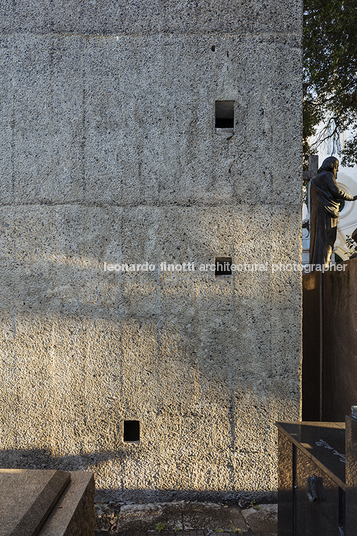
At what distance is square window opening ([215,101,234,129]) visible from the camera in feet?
10.4

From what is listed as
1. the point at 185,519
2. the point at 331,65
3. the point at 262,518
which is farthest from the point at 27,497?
the point at 331,65

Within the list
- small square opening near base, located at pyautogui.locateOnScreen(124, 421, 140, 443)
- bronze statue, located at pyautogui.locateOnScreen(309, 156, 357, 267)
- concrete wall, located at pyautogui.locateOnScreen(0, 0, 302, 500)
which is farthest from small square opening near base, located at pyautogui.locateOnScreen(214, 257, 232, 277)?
bronze statue, located at pyautogui.locateOnScreen(309, 156, 357, 267)

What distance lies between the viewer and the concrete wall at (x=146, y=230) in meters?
3.03

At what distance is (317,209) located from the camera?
4668mm

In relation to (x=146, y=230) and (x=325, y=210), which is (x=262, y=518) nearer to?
(x=146, y=230)

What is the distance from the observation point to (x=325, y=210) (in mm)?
4605

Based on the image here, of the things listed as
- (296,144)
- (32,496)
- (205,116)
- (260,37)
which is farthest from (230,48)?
(32,496)

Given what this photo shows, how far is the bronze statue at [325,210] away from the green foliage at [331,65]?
8.72ft

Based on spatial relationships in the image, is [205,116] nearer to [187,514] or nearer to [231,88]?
[231,88]

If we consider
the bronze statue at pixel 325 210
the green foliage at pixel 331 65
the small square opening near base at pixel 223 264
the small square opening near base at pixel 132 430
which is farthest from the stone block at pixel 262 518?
the green foliage at pixel 331 65

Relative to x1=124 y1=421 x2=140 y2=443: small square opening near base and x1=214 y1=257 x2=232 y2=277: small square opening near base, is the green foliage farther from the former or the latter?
x1=124 y1=421 x2=140 y2=443: small square opening near base

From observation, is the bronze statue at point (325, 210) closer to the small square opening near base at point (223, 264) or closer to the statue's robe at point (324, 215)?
the statue's robe at point (324, 215)

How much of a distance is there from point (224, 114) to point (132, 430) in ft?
10.3

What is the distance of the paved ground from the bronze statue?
300 centimetres
